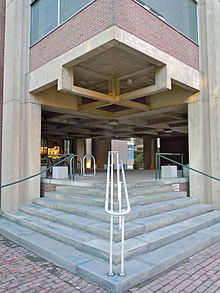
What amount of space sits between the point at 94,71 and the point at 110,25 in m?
2.14

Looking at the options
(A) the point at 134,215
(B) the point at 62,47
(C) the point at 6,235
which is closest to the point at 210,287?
(A) the point at 134,215

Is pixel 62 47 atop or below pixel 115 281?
atop

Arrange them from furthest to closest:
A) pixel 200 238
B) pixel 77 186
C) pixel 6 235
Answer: pixel 77 186 → pixel 6 235 → pixel 200 238

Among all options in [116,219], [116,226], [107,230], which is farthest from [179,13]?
[107,230]

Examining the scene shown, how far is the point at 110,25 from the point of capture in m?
4.83

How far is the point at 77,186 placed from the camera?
6.78m

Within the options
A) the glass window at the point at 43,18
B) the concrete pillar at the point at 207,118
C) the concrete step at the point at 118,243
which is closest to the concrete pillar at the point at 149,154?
the concrete pillar at the point at 207,118

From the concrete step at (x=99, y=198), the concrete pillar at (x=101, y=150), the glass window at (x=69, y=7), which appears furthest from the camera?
the concrete pillar at (x=101, y=150)

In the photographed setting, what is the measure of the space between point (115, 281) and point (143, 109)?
6562 millimetres

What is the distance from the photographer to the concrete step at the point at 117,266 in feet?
10.2

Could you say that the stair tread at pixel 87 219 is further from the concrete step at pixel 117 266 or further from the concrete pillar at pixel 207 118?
the concrete pillar at pixel 207 118

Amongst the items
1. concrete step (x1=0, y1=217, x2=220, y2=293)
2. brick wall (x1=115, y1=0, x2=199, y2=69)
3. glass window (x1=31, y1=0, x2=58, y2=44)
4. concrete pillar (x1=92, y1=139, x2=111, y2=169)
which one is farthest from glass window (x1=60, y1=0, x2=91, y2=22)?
concrete pillar (x1=92, y1=139, x2=111, y2=169)

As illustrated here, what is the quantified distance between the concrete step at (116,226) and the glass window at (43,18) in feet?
16.9

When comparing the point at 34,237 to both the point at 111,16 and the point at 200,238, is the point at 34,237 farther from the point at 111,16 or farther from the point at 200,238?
the point at 111,16
